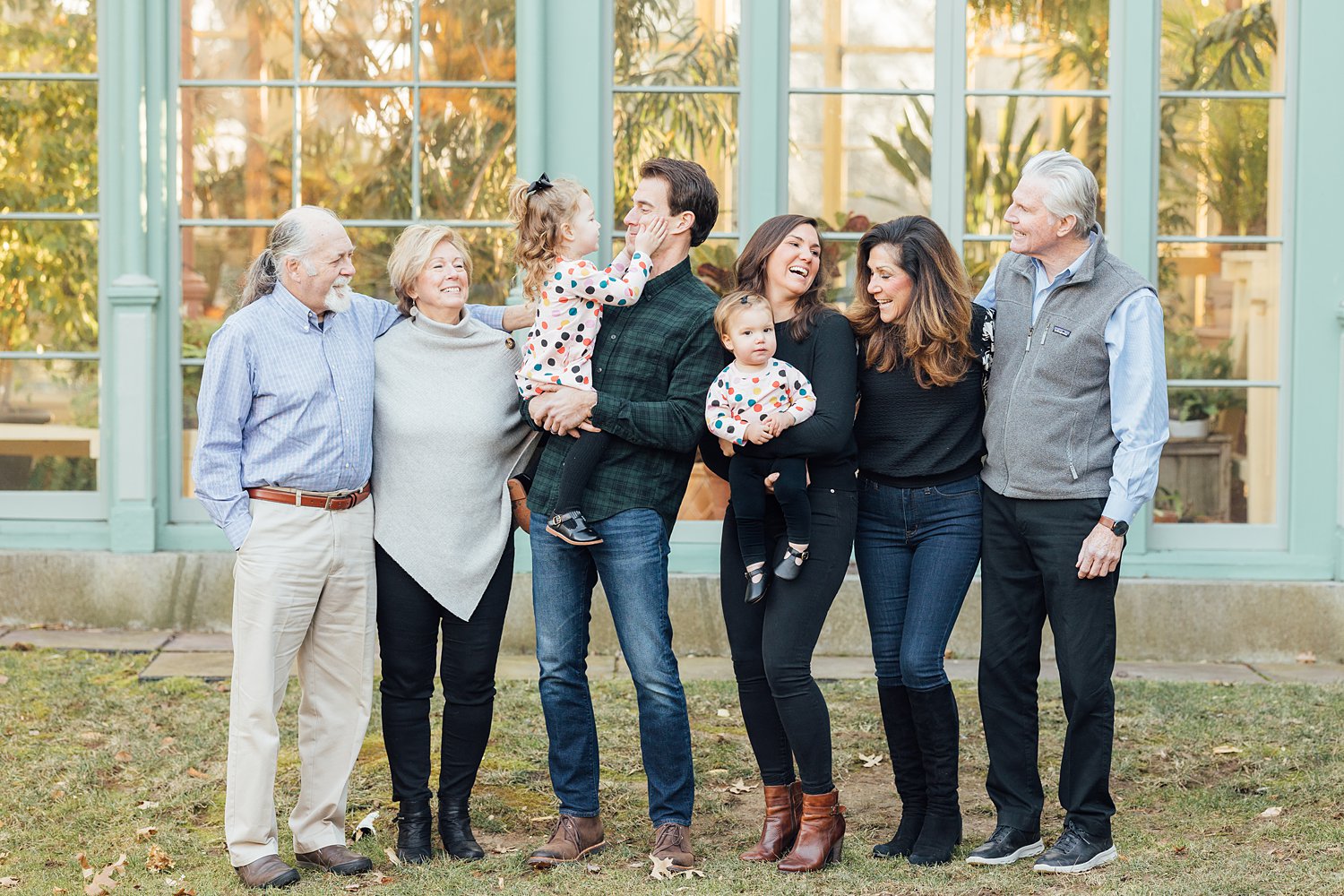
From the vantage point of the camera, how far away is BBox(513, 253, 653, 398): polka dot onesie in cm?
421

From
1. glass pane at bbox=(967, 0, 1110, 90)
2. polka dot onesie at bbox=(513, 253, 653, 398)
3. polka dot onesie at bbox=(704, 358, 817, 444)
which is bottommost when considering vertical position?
polka dot onesie at bbox=(704, 358, 817, 444)

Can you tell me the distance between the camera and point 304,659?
14.6 feet

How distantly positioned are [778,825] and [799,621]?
0.67 metres

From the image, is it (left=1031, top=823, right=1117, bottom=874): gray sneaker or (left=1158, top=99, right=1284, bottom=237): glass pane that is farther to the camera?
(left=1158, top=99, right=1284, bottom=237): glass pane

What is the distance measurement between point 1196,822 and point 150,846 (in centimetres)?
326

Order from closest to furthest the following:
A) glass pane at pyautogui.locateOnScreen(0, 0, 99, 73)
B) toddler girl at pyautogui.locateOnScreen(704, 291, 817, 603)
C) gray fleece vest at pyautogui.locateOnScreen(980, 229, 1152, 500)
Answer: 1. toddler girl at pyautogui.locateOnScreen(704, 291, 817, 603)
2. gray fleece vest at pyautogui.locateOnScreen(980, 229, 1152, 500)
3. glass pane at pyautogui.locateOnScreen(0, 0, 99, 73)

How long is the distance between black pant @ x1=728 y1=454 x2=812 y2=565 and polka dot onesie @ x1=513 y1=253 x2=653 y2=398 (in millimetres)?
508

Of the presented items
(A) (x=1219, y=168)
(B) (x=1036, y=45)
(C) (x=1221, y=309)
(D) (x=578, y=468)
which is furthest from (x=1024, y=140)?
(D) (x=578, y=468)

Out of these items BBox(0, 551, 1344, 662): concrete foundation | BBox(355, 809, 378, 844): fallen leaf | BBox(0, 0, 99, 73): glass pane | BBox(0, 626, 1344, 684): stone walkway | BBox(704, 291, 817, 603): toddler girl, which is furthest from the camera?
BBox(0, 0, 99, 73): glass pane

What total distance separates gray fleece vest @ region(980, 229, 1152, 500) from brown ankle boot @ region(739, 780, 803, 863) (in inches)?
43.4

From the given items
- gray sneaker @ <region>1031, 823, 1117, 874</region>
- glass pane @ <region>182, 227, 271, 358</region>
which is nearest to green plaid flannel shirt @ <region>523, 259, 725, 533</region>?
gray sneaker @ <region>1031, 823, 1117, 874</region>

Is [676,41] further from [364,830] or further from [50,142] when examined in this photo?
[364,830]

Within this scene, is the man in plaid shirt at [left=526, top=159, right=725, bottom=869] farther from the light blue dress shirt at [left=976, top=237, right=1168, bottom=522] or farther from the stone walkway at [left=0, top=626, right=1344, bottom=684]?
the stone walkway at [left=0, top=626, right=1344, bottom=684]

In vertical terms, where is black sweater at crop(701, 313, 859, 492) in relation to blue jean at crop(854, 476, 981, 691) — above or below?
above
